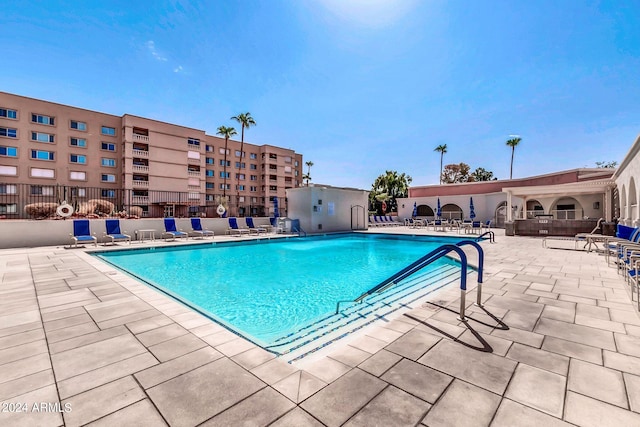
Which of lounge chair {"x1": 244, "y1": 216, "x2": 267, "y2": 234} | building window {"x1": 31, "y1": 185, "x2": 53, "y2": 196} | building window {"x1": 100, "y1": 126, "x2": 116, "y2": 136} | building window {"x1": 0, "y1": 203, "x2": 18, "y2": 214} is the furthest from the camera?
building window {"x1": 100, "y1": 126, "x2": 116, "y2": 136}

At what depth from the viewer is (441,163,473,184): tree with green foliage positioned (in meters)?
48.4

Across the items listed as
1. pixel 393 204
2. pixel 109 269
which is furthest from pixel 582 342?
pixel 393 204

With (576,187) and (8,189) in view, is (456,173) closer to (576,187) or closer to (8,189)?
(576,187)

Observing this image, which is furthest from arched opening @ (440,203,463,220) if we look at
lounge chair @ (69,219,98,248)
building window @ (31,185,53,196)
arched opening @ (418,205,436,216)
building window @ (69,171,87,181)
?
building window @ (69,171,87,181)

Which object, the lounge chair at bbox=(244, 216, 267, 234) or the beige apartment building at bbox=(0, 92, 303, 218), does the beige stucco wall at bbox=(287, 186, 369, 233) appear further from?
the beige apartment building at bbox=(0, 92, 303, 218)

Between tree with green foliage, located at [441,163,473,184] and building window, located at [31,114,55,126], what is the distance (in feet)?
184

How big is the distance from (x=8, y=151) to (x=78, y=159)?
5.14 meters

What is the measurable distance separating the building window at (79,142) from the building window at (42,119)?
2.27m

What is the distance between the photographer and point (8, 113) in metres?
26.3

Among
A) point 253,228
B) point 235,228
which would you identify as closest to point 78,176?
point 235,228

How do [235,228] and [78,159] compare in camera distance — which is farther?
[78,159]

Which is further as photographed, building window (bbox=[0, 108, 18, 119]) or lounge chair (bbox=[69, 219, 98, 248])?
building window (bbox=[0, 108, 18, 119])

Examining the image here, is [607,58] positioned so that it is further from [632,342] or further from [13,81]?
[13,81]

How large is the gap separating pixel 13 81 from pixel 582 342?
133ft
